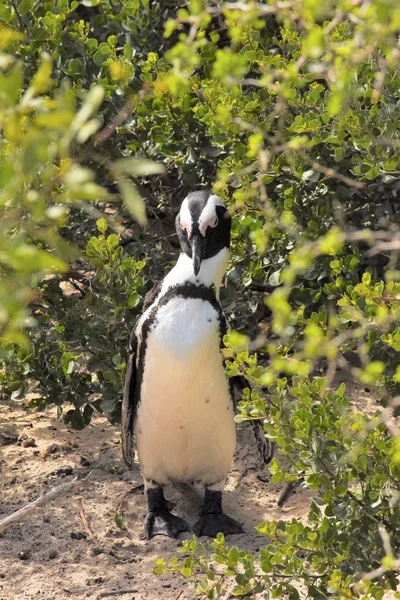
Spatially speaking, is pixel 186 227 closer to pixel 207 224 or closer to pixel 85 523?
pixel 207 224

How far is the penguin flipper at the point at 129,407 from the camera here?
4652mm

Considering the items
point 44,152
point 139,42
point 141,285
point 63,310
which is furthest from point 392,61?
point 139,42

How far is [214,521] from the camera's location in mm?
4605

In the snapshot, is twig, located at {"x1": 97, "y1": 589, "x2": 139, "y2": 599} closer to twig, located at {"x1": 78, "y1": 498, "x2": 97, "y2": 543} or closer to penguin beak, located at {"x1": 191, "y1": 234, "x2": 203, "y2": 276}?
twig, located at {"x1": 78, "y1": 498, "x2": 97, "y2": 543}

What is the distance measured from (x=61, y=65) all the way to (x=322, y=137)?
1583 millimetres

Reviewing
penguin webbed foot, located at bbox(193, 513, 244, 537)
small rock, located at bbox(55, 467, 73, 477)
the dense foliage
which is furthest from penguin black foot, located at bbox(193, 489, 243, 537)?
small rock, located at bbox(55, 467, 73, 477)

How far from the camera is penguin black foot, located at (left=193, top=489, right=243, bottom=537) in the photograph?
4.57 meters

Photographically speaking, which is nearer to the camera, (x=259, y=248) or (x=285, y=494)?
(x=259, y=248)

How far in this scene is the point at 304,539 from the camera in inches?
133

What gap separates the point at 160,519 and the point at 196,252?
1175mm

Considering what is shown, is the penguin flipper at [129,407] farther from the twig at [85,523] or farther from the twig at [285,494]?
the twig at [285,494]

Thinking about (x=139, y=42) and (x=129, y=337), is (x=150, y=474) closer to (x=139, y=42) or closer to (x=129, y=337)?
(x=129, y=337)

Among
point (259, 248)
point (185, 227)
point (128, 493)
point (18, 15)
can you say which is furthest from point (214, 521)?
point (18, 15)

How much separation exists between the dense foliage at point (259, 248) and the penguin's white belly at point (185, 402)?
250 millimetres
